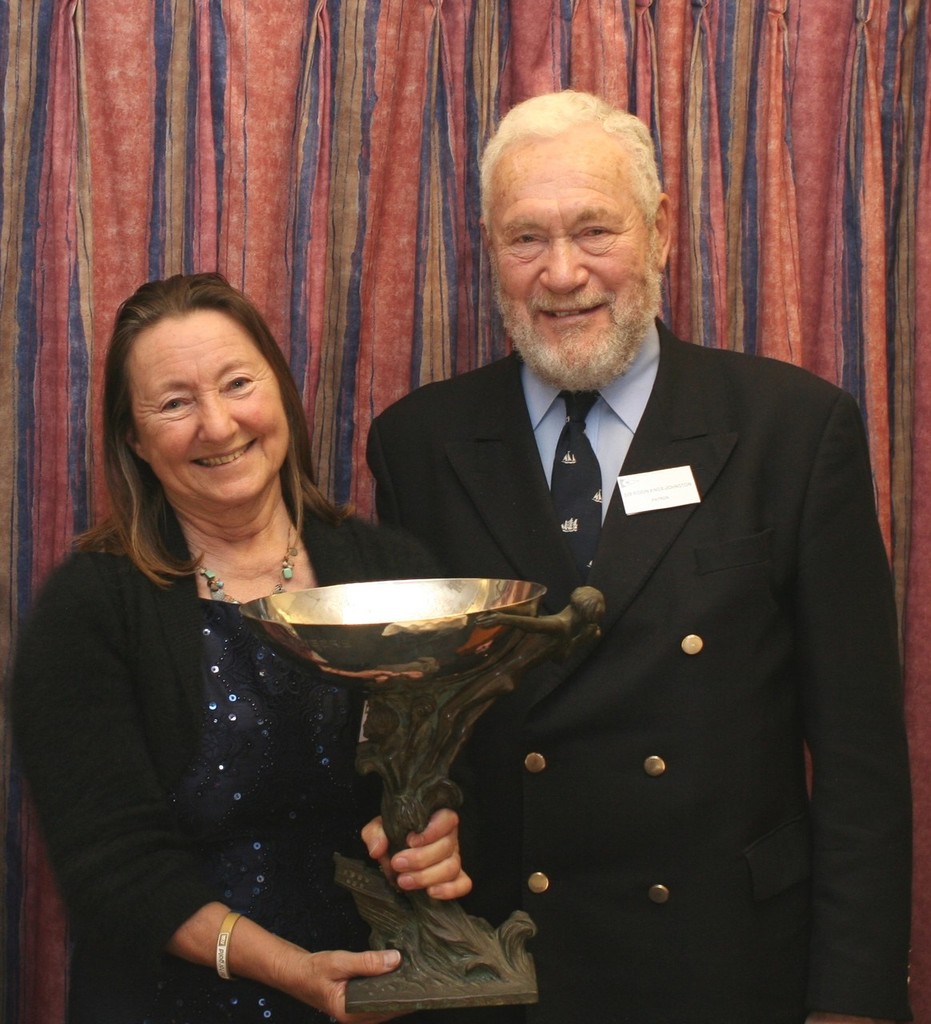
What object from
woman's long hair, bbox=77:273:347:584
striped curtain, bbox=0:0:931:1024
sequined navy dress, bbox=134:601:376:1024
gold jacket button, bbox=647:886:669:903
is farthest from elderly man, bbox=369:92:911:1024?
striped curtain, bbox=0:0:931:1024

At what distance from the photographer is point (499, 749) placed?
1805 millimetres

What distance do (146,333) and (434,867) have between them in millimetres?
844

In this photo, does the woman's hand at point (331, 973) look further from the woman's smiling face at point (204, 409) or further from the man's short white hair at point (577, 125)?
the man's short white hair at point (577, 125)

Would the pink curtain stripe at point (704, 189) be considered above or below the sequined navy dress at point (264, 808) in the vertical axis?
above

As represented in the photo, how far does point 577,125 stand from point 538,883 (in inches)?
45.5

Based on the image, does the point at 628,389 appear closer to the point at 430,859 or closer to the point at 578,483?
the point at 578,483

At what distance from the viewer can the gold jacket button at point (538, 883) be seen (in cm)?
177

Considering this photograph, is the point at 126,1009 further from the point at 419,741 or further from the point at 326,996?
the point at 419,741

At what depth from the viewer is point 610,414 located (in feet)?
6.30

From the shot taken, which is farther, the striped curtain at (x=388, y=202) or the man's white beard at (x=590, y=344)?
the striped curtain at (x=388, y=202)

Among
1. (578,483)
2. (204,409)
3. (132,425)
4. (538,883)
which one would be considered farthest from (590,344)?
(538,883)

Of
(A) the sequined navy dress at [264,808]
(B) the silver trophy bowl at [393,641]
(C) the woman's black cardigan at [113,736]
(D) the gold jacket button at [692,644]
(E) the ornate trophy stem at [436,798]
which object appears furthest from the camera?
(D) the gold jacket button at [692,644]

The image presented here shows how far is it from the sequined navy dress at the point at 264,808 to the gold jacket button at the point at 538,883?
251 mm

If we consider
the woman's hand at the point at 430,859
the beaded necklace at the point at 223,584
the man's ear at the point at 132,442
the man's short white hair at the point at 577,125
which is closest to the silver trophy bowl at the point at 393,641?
the woman's hand at the point at 430,859
